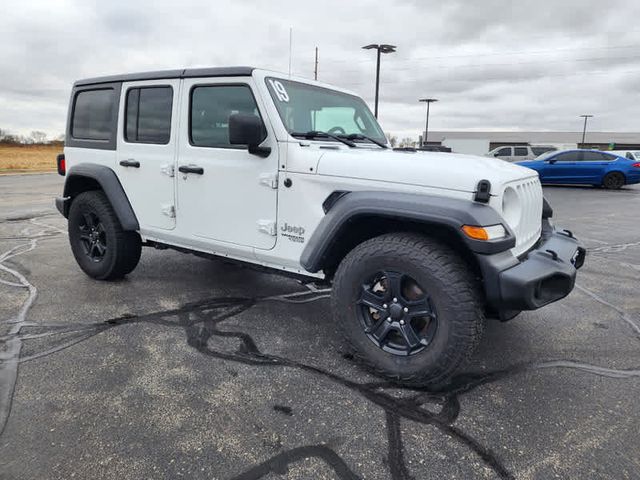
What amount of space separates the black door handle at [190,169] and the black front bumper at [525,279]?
2203mm

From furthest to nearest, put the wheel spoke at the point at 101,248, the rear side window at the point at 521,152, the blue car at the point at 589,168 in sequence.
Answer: the rear side window at the point at 521,152 → the blue car at the point at 589,168 → the wheel spoke at the point at 101,248

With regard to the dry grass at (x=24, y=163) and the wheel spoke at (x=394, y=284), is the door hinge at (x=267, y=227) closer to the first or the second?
the wheel spoke at (x=394, y=284)

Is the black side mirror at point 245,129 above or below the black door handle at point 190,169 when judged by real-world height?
above

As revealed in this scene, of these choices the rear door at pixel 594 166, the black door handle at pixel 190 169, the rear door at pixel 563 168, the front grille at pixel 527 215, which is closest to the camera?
the front grille at pixel 527 215

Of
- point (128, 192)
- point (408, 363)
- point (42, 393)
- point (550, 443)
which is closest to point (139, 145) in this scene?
point (128, 192)

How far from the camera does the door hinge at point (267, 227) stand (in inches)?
132

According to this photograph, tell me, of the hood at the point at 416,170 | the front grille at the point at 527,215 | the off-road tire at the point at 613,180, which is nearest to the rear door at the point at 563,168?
the off-road tire at the point at 613,180

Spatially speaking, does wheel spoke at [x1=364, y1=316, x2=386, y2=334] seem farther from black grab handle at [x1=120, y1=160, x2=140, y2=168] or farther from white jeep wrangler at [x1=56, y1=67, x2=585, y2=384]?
black grab handle at [x1=120, y1=160, x2=140, y2=168]

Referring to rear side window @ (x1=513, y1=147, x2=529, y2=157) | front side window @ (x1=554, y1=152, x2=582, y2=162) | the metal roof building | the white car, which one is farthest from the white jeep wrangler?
the metal roof building

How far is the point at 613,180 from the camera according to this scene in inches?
659

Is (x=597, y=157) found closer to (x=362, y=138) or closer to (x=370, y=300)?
(x=362, y=138)

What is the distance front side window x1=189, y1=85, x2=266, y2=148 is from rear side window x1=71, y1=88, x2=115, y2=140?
115cm

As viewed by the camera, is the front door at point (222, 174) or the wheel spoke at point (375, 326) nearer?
the wheel spoke at point (375, 326)

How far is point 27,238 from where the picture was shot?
6.93 metres
